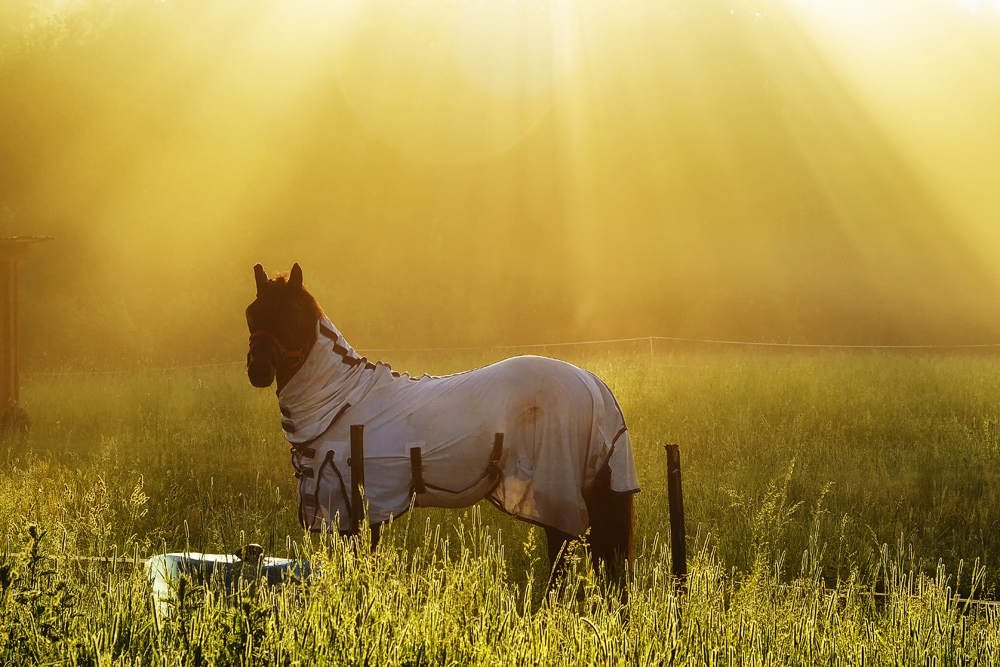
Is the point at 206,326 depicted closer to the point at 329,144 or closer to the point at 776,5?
the point at 329,144

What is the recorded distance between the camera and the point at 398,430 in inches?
182

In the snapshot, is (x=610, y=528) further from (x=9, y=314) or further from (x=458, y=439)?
(x=9, y=314)

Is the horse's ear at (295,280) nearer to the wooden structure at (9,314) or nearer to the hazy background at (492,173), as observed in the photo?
the wooden structure at (9,314)

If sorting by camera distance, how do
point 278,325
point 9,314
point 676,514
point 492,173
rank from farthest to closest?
point 492,173 < point 9,314 < point 278,325 < point 676,514

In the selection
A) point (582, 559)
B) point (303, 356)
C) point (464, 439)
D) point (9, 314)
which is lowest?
point (582, 559)

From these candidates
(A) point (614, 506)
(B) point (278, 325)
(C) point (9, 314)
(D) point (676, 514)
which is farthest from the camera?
(C) point (9, 314)

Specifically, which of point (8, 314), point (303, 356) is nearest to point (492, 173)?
point (8, 314)

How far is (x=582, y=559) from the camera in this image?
4539 mm

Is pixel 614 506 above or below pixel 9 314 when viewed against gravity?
below

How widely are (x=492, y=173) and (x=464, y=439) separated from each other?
35.1 metres

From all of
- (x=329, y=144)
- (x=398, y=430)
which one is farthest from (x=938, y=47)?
(x=398, y=430)

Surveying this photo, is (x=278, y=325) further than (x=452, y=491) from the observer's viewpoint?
No

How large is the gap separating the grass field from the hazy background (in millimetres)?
14776

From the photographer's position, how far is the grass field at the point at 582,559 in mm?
3070
